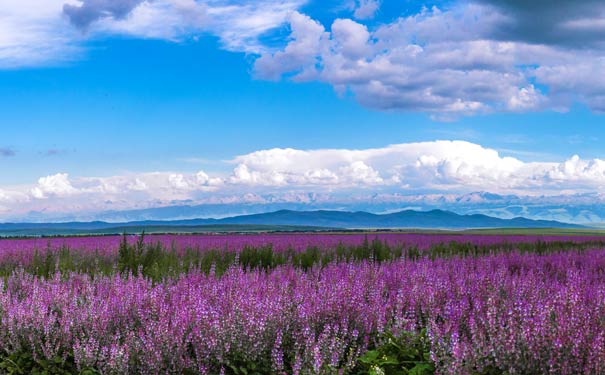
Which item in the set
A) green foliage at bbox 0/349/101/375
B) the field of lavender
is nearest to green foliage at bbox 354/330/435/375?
the field of lavender

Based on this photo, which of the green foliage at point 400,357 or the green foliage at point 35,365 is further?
the green foliage at point 35,365

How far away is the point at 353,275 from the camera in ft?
26.3

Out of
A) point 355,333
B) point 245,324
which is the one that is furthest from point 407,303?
point 245,324

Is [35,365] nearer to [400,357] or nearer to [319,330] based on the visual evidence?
[319,330]

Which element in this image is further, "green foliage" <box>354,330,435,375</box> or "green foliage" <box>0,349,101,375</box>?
"green foliage" <box>0,349,101,375</box>

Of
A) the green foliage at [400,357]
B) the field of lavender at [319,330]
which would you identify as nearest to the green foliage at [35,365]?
the field of lavender at [319,330]

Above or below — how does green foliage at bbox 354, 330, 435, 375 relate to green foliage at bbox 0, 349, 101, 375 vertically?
above

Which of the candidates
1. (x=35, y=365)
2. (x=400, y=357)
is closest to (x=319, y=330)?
(x=400, y=357)

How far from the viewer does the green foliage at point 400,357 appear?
490cm

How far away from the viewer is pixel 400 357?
209 inches

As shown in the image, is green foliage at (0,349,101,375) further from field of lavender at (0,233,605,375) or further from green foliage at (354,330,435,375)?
green foliage at (354,330,435,375)

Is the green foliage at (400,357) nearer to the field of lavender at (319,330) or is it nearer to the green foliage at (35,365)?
the field of lavender at (319,330)

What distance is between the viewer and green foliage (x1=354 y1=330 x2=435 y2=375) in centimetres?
490

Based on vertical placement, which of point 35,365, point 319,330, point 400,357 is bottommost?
point 35,365
